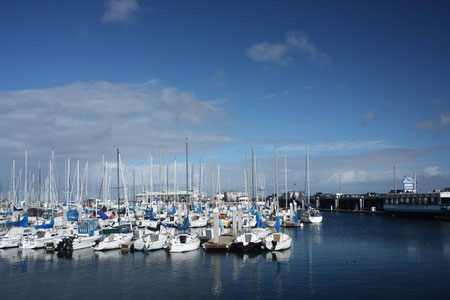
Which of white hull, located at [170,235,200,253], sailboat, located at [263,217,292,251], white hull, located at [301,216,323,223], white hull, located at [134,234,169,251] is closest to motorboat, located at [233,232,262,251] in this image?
sailboat, located at [263,217,292,251]

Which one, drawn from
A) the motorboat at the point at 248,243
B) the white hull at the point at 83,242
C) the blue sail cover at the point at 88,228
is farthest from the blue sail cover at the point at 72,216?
the motorboat at the point at 248,243

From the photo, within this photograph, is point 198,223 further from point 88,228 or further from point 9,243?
point 9,243

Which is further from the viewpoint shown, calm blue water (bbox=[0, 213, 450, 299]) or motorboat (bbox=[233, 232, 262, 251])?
motorboat (bbox=[233, 232, 262, 251])

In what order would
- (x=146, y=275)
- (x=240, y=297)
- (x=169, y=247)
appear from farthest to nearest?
1. (x=169, y=247)
2. (x=146, y=275)
3. (x=240, y=297)

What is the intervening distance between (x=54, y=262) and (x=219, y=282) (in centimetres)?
1894

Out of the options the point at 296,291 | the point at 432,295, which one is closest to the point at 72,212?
the point at 296,291

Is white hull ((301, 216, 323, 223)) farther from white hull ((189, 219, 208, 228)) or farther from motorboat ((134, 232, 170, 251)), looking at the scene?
motorboat ((134, 232, 170, 251))

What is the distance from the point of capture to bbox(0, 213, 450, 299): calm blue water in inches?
1015

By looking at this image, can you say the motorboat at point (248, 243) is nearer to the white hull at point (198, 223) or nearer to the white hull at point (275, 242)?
the white hull at point (275, 242)

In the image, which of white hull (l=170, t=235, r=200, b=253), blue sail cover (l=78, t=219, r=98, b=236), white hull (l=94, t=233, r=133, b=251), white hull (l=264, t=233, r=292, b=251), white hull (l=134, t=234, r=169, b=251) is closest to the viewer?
white hull (l=170, t=235, r=200, b=253)

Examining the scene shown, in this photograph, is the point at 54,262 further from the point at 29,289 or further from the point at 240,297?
the point at 240,297

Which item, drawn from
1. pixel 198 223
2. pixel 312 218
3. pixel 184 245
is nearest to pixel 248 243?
pixel 184 245

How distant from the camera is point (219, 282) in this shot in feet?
92.6

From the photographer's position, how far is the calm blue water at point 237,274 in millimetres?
25781
